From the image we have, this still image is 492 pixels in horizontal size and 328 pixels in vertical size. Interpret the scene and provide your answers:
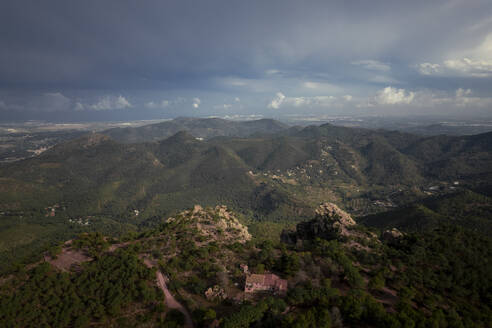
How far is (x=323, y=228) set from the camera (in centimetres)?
10119

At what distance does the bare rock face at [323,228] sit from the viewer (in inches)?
3814

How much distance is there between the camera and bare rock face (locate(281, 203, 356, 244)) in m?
96.9

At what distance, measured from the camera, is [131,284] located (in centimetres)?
5775

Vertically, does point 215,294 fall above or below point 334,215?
above

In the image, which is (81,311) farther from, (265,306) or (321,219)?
(321,219)

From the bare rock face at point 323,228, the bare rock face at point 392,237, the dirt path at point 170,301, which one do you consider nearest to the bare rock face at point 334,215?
the bare rock face at point 323,228

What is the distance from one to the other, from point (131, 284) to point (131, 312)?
7.55 m

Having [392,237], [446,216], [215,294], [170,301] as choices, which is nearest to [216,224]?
Result: [170,301]

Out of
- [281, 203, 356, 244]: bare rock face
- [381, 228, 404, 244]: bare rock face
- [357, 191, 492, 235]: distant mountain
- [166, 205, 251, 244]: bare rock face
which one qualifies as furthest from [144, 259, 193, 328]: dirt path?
[357, 191, 492, 235]: distant mountain

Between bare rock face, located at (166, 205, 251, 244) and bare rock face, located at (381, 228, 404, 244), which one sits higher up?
bare rock face, located at (381, 228, 404, 244)

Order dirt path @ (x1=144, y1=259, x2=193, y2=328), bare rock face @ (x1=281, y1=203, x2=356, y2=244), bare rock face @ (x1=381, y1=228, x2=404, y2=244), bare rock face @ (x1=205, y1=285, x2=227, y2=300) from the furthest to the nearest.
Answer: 1. bare rock face @ (x1=281, y1=203, x2=356, y2=244)
2. bare rock face @ (x1=381, y1=228, x2=404, y2=244)
3. bare rock face @ (x1=205, y1=285, x2=227, y2=300)
4. dirt path @ (x1=144, y1=259, x2=193, y2=328)

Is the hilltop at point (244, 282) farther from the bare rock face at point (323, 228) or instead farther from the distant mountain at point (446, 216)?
the distant mountain at point (446, 216)

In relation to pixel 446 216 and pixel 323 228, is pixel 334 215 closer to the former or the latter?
pixel 323 228

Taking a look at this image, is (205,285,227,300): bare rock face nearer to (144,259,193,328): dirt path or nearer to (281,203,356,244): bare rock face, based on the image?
(144,259,193,328): dirt path
